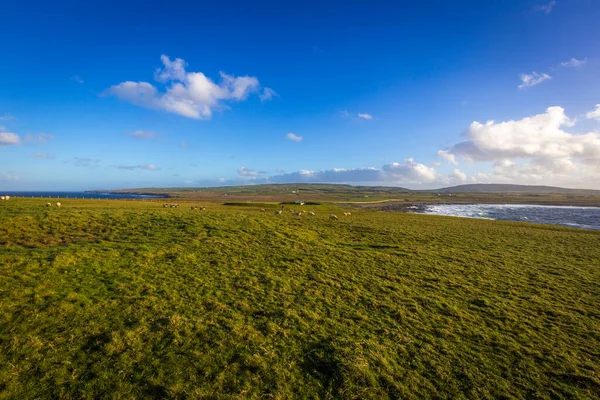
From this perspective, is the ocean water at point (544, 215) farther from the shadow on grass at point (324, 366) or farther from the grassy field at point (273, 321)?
the shadow on grass at point (324, 366)

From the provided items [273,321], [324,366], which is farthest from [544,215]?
[324,366]

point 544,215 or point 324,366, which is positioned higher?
point 324,366

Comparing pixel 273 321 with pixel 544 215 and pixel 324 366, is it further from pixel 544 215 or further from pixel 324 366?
Answer: pixel 544 215

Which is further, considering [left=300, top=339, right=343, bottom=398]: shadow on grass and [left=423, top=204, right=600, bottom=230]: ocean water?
[left=423, top=204, right=600, bottom=230]: ocean water

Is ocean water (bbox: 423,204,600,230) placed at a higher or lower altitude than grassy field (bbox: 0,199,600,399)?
lower

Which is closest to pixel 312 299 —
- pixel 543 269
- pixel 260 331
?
pixel 260 331

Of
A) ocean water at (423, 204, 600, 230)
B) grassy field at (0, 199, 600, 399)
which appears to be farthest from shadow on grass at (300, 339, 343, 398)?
ocean water at (423, 204, 600, 230)

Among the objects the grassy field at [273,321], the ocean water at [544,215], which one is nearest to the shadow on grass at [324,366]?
the grassy field at [273,321]

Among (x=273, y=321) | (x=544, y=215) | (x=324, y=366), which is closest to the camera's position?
(x=324, y=366)

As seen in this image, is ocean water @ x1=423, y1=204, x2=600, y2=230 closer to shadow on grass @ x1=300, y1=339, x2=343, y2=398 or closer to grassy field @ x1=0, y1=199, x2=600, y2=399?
grassy field @ x1=0, y1=199, x2=600, y2=399
